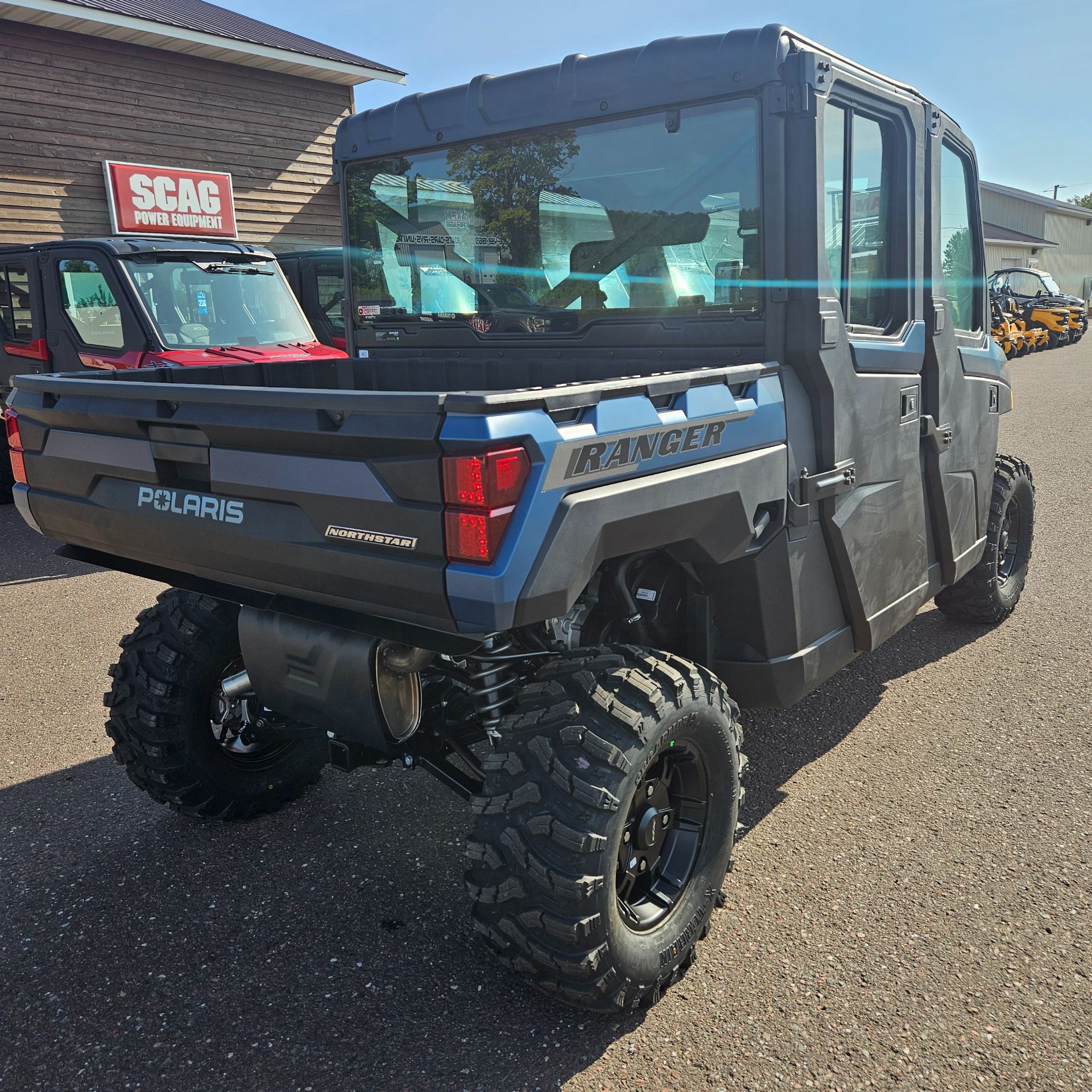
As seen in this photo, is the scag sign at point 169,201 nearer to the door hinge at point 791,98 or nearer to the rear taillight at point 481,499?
the door hinge at point 791,98

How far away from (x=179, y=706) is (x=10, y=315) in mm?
7038

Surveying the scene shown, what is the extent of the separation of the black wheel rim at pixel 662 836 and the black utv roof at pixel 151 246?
22.4 feet

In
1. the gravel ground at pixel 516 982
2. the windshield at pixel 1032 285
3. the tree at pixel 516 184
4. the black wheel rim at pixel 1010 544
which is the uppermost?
the windshield at pixel 1032 285

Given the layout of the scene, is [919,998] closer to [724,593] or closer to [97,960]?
[724,593]

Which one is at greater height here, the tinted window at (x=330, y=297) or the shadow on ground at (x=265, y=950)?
the tinted window at (x=330, y=297)

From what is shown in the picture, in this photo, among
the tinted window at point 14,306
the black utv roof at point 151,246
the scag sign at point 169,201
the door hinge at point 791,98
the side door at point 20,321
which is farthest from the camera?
the scag sign at point 169,201

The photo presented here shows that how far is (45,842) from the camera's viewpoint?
3346mm

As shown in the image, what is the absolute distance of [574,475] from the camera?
209cm

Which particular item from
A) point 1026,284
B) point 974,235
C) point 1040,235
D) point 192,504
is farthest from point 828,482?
point 1040,235

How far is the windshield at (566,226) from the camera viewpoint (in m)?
2.92

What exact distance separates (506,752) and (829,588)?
1381 mm

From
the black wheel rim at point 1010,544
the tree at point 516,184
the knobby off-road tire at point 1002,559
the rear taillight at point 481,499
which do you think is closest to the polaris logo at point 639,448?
the rear taillight at point 481,499

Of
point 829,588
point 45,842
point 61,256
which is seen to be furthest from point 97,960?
point 61,256

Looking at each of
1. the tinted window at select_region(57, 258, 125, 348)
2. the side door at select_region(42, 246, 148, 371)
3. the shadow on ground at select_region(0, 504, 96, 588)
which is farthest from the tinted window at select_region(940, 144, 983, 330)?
the tinted window at select_region(57, 258, 125, 348)
